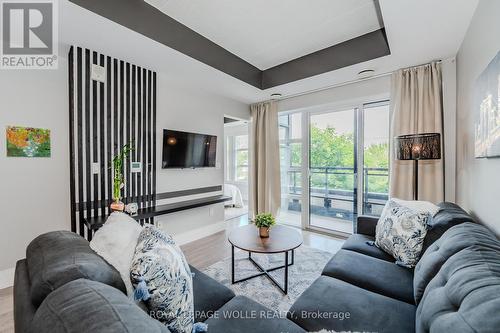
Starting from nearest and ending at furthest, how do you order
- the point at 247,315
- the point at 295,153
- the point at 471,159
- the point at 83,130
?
the point at 247,315 < the point at 471,159 < the point at 83,130 < the point at 295,153

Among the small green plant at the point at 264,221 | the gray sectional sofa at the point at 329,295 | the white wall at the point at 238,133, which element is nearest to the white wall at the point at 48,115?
the gray sectional sofa at the point at 329,295

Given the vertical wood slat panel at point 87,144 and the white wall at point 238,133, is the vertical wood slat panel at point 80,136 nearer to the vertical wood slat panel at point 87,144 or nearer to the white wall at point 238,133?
the vertical wood slat panel at point 87,144

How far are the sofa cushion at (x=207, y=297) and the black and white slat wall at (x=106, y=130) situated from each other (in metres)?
1.79

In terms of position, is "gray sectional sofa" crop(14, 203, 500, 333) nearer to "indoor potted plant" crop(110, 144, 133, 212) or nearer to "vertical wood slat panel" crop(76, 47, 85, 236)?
"indoor potted plant" crop(110, 144, 133, 212)

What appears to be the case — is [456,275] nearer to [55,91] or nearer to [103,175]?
[103,175]

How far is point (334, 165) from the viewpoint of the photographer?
12.6 feet

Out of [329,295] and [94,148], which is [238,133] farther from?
[329,295]

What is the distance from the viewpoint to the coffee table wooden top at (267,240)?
2072 mm

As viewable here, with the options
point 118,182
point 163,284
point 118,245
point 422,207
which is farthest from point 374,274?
point 118,182

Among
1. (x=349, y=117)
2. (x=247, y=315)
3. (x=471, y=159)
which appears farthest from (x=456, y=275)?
(x=349, y=117)

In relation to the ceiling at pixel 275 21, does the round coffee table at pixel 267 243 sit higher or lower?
lower

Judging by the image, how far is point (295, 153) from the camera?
14.0ft

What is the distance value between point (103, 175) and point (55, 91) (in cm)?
102

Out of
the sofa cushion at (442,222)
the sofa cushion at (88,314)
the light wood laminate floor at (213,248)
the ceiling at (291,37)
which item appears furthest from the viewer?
the light wood laminate floor at (213,248)
